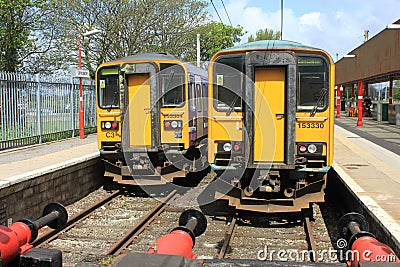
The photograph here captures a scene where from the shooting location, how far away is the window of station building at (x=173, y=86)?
977cm

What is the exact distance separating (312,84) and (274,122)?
93cm

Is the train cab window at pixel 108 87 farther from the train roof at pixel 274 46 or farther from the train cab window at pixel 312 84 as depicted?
the train cab window at pixel 312 84

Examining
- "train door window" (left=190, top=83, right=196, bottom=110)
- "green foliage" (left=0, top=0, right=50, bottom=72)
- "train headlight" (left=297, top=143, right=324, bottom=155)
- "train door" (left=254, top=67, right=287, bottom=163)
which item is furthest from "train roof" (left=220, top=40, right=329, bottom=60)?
"green foliage" (left=0, top=0, right=50, bottom=72)

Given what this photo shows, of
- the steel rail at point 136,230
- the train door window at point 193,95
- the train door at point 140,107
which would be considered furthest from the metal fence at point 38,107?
the steel rail at point 136,230

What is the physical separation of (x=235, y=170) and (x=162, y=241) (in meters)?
4.63

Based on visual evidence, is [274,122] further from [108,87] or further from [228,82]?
[108,87]

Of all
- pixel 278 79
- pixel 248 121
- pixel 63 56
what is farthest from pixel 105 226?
pixel 63 56

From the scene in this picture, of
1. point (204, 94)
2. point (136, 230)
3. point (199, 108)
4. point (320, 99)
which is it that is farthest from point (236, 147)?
point (204, 94)

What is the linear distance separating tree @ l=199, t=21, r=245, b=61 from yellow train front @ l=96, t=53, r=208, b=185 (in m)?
27.1

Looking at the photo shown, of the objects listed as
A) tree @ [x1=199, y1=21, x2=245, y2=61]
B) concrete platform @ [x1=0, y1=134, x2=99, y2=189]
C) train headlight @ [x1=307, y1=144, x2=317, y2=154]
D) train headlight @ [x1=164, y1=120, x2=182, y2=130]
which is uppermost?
tree @ [x1=199, y1=21, x2=245, y2=61]

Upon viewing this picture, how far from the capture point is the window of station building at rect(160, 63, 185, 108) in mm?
9773

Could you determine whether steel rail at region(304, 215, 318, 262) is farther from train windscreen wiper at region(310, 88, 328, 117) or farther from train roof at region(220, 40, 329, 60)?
train roof at region(220, 40, 329, 60)

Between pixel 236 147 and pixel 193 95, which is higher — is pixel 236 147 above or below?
below

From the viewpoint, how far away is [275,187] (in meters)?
7.29
